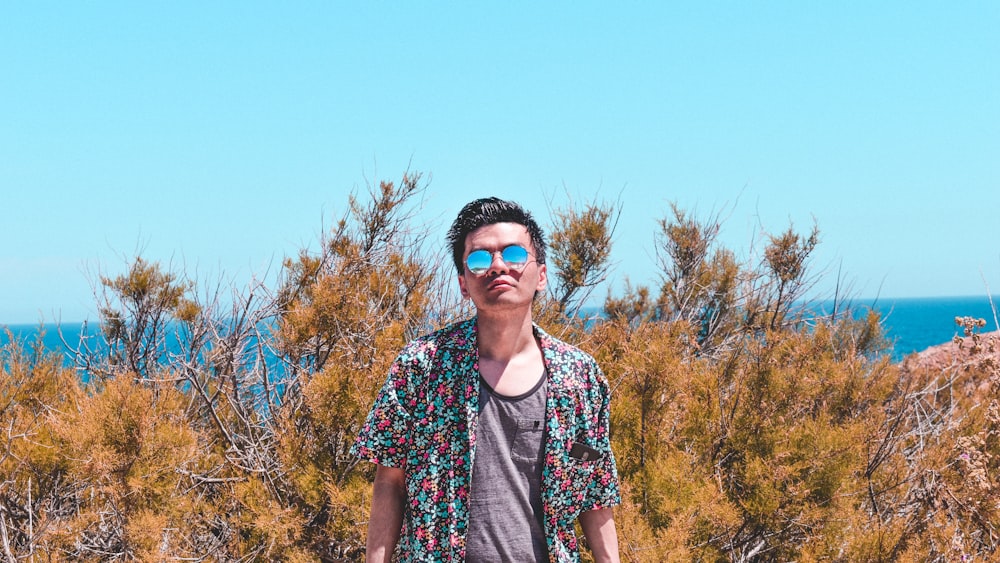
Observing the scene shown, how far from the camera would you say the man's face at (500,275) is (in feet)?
6.40

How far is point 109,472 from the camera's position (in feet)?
12.8

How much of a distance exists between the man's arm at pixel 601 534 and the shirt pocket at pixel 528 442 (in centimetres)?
24

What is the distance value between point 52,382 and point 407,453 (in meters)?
5.11

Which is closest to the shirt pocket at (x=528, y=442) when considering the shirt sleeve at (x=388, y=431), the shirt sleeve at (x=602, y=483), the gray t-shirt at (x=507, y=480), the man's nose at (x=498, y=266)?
the gray t-shirt at (x=507, y=480)

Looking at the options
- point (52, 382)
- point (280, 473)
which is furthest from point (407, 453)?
point (52, 382)

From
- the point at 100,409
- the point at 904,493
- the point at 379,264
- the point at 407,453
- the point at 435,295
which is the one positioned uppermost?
the point at 379,264

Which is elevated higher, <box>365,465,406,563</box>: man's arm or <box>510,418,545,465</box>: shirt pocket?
<box>510,418,545,465</box>: shirt pocket

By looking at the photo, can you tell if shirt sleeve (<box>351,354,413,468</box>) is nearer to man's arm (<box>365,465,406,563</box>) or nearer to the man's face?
man's arm (<box>365,465,406,563</box>)

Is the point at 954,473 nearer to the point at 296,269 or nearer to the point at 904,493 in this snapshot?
the point at 904,493

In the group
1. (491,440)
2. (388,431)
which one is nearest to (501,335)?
(491,440)

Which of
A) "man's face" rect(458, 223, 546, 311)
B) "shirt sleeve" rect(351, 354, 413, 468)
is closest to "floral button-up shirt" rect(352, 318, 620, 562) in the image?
"shirt sleeve" rect(351, 354, 413, 468)

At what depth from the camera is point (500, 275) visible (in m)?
1.96

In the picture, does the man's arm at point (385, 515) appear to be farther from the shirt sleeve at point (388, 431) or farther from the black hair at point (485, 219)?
the black hair at point (485, 219)

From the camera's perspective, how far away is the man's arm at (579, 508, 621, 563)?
198 cm
